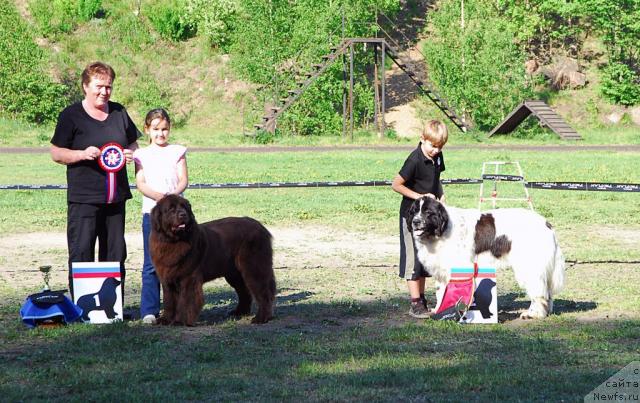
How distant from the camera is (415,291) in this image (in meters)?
8.78

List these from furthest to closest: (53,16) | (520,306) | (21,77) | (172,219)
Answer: (53,16)
(21,77)
(520,306)
(172,219)

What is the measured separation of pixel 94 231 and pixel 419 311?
2.98 m

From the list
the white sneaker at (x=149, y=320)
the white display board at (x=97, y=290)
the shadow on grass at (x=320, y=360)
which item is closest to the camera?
the shadow on grass at (x=320, y=360)

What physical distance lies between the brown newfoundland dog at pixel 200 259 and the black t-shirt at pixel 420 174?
1.37 meters

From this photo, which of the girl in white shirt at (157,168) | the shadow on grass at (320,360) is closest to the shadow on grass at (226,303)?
the shadow on grass at (320,360)

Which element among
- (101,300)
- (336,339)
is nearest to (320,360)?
(336,339)

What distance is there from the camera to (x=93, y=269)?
8.22 m

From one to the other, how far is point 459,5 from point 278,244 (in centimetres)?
3735

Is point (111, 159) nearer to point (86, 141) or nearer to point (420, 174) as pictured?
point (86, 141)

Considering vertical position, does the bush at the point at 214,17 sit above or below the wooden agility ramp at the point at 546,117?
above

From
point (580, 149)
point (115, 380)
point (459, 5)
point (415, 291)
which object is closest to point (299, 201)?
point (415, 291)

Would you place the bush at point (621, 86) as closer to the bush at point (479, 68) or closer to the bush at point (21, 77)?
the bush at point (479, 68)

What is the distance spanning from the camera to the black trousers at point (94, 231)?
8.30 meters

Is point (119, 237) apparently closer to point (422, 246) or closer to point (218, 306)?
point (218, 306)
